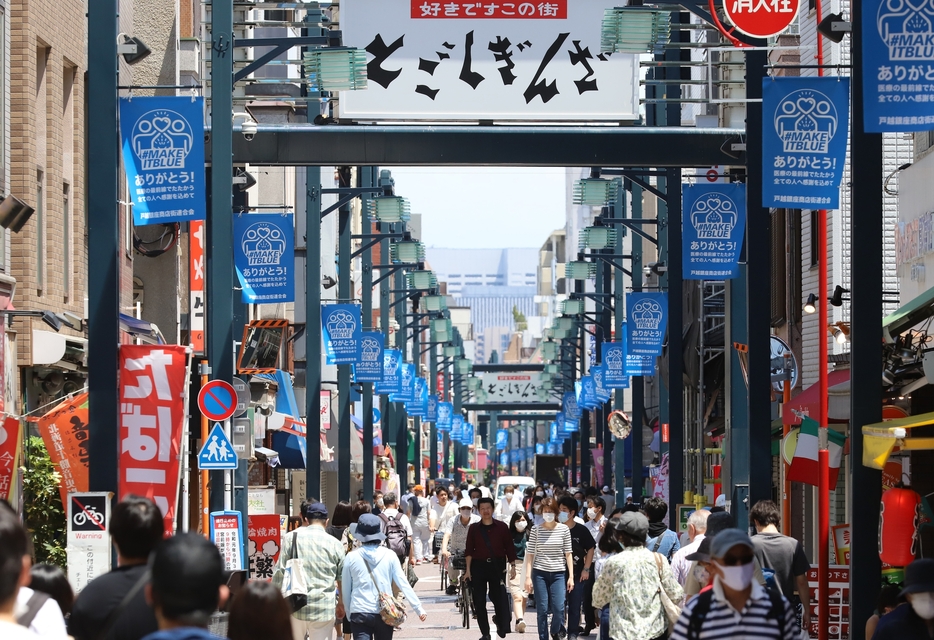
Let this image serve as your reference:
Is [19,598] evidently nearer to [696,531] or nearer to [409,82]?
[696,531]

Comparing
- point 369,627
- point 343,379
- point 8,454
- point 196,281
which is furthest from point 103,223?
point 343,379

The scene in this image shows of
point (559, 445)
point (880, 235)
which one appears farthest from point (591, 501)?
point (559, 445)

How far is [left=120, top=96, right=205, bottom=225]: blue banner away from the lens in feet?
56.7

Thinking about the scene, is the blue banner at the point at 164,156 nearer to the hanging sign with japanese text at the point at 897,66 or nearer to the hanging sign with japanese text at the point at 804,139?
the hanging sign with japanese text at the point at 804,139

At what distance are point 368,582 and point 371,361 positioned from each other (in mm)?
25257

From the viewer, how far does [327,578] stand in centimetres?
1499

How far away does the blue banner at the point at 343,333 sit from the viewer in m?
34.5

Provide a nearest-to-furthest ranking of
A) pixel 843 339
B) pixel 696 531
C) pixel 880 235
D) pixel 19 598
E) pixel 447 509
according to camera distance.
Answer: pixel 19 598 < pixel 880 235 < pixel 696 531 < pixel 843 339 < pixel 447 509

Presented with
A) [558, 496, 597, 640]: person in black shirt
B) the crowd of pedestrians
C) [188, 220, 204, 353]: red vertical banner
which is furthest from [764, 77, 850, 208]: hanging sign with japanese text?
[188, 220, 204, 353]: red vertical banner

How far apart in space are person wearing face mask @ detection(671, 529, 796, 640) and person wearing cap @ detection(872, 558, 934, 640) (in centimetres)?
96

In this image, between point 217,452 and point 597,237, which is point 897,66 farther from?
point 597,237

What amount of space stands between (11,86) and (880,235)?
12.0m

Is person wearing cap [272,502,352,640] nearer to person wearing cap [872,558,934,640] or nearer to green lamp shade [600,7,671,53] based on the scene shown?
person wearing cap [872,558,934,640]

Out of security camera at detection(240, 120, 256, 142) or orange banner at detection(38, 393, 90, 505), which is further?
security camera at detection(240, 120, 256, 142)
